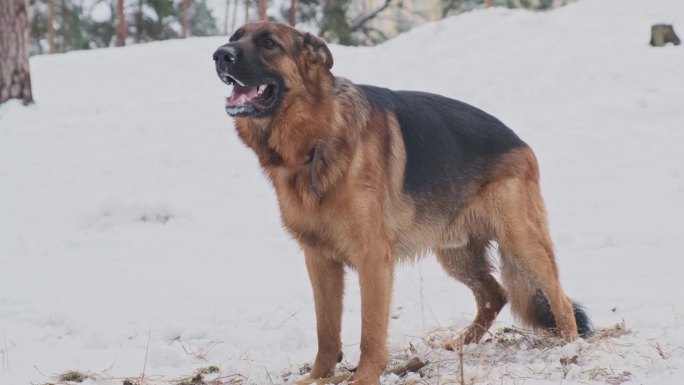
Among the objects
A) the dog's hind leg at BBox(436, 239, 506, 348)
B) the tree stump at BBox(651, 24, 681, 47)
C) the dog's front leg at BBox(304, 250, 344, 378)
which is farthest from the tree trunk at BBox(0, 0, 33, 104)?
the tree stump at BBox(651, 24, 681, 47)

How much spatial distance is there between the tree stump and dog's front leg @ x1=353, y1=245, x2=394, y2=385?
1277 centimetres

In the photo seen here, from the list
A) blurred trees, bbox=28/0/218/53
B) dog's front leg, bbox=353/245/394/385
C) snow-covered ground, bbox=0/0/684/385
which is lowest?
blurred trees, bbox=28/0/218/53

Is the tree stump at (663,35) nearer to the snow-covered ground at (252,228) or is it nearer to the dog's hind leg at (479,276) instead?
the snow-covered ground at (252,228)

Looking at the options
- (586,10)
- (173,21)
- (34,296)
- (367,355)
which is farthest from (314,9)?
(367,355)

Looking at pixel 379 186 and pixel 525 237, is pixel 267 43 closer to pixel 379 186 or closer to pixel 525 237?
pixel 379 186

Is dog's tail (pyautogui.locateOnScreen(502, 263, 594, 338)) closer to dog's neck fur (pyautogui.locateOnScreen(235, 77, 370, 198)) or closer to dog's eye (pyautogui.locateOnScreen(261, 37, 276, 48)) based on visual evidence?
dog's neck fur (pyautogui.locateOnScreen(235, 77, 370, 198))

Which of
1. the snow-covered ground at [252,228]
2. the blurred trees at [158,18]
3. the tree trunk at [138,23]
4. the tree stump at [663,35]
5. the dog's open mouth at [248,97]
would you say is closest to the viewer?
the dog's open mouth at [248,97]

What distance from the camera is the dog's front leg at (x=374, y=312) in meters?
4.02

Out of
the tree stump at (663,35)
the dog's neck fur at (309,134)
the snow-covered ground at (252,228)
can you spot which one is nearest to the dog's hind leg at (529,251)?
the snow-covered ground at (252,228)

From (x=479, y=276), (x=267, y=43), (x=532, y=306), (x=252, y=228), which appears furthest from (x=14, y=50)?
(x=532, y=306)

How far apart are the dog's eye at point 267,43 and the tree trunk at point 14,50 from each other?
928 centimetres

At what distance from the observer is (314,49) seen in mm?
4035

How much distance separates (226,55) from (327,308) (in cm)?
165

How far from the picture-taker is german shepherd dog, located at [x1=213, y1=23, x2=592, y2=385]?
13.0 ft
